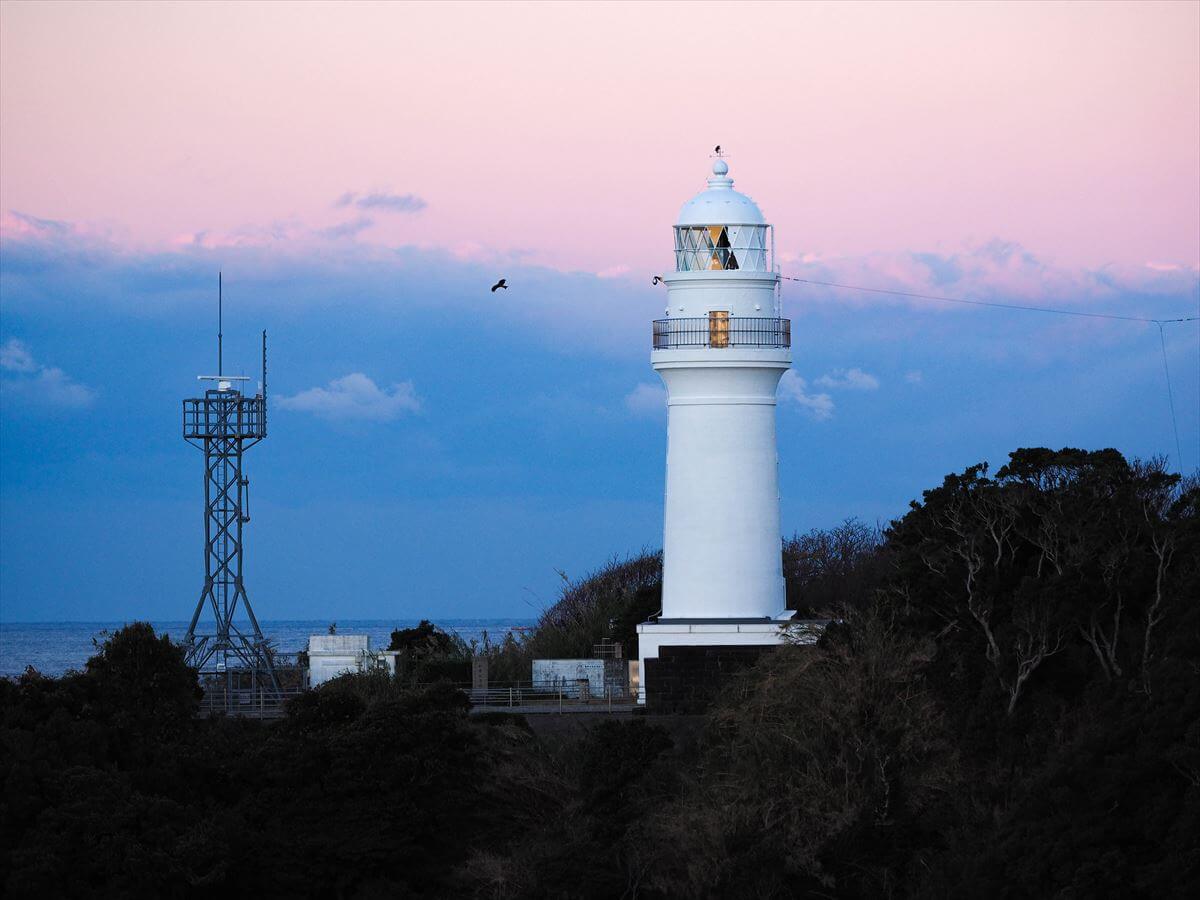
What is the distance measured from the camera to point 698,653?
36688 mm

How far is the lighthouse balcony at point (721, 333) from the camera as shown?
126ft

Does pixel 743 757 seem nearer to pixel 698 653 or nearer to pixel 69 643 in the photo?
pixel 698 653

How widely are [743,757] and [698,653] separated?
5.93 m

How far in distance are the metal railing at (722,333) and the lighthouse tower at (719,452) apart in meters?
0.02

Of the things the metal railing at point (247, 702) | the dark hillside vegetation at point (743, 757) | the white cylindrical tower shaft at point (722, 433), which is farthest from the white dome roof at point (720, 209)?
the metal railing at point (247, 702)

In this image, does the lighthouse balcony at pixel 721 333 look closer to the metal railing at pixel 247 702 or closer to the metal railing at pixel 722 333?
the metal railing at pixel 722 333

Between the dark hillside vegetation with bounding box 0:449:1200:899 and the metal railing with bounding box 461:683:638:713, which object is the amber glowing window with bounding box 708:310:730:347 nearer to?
the dark hillside vegetation with bounding box 0:449:1200:899

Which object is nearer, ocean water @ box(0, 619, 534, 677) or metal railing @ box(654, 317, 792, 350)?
metal railing @ box(654, 317, 792, 350)

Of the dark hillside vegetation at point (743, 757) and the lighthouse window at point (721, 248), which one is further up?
the lighthouse window at point (721, 248)

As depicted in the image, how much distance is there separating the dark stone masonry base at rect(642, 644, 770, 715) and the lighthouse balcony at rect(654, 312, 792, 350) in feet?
19.7

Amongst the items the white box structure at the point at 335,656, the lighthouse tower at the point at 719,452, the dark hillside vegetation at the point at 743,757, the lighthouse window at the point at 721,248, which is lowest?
the dark hillside vegetation at the point at 743,757

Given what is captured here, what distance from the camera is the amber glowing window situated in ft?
126

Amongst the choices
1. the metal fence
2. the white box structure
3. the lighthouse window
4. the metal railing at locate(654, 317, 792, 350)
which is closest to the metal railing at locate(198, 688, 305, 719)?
the metal fence

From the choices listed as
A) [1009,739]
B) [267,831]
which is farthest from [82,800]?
[1009,739]
